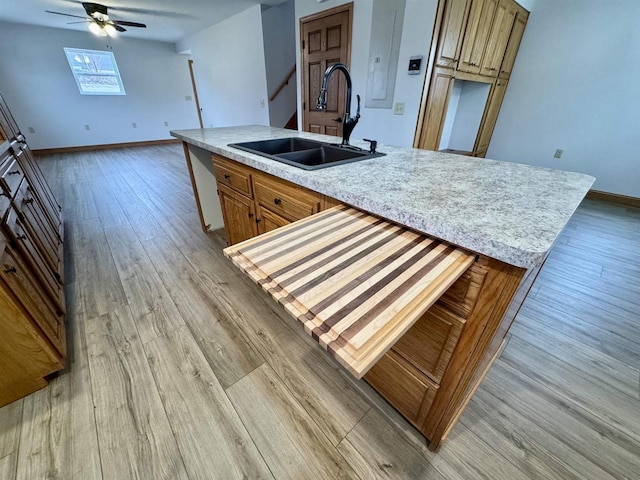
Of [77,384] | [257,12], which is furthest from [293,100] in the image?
[77,384]

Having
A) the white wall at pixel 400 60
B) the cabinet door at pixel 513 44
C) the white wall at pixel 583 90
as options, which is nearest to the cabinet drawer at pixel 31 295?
Answer: the white wall at pixel 400 60

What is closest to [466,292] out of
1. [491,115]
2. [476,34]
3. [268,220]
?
[268,220]

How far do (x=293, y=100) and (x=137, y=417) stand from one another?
15.7 feet

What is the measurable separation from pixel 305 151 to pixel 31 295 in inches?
57.5

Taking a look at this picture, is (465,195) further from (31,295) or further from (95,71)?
(95,71)

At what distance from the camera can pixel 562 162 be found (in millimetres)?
3604

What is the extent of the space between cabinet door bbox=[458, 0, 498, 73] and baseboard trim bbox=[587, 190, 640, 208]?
90.9 inches

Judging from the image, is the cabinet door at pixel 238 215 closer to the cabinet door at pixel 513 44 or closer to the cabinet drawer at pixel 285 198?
the cabinet drawer at pixel 285 198

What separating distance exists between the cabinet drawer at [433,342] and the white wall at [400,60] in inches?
96.7

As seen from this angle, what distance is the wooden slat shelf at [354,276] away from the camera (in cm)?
43

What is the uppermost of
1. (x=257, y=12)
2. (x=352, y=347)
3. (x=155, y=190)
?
(x=257, y=12)

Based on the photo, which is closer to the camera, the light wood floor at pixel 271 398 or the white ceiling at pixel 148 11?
the light wood floor at pixel 271 398

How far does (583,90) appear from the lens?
3.24 metres

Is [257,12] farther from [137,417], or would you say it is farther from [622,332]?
[622,332]
